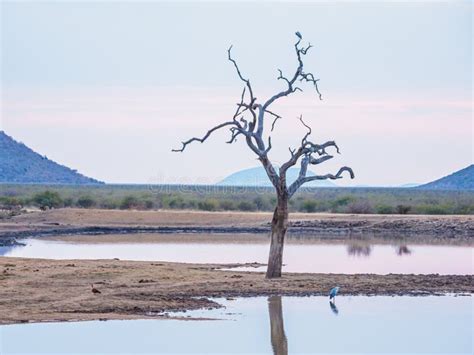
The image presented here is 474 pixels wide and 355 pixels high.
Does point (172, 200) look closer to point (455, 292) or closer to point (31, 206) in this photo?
point (31, 206)

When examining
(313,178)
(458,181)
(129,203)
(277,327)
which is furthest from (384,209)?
(458,181)

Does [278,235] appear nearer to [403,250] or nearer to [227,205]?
[403,250]

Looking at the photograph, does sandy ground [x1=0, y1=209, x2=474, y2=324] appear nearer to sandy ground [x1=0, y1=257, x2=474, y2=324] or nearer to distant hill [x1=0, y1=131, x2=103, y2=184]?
sandy ground [x1=0, y1=257, x2=474, y2=324]

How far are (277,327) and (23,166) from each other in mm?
134814

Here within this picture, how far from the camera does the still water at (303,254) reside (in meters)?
28.4

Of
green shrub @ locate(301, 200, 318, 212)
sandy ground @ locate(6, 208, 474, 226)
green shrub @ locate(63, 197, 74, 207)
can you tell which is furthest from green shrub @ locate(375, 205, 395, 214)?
green shrub @ locate(63, 197, 74, 207)

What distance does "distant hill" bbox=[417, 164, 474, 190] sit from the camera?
154350 millimetres

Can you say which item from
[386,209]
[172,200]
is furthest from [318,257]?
[172,200]

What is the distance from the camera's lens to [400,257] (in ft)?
105

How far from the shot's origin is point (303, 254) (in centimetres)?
3291

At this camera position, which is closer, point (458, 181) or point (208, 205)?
point (208, 205)

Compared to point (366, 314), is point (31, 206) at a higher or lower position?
higher

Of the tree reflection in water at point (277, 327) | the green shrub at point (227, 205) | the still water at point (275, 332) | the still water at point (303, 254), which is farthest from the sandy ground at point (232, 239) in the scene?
the green shrub at point (227, 205)

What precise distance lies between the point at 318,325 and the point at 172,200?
167 feet
